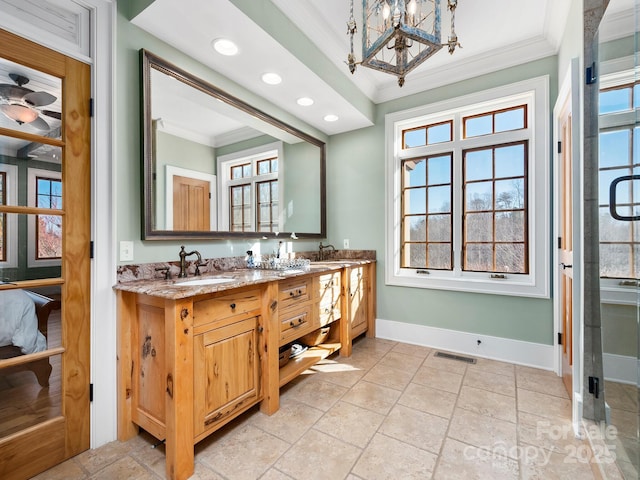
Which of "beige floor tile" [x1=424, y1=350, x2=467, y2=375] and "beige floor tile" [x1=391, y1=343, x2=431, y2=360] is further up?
"beige floor tile" [x1=391, y1=343, x2=431, y2=360]

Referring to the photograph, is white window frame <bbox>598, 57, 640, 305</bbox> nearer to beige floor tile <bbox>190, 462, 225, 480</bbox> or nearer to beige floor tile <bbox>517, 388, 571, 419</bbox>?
beige floor tile <bbox>517, 388, 571, 419</bbox>

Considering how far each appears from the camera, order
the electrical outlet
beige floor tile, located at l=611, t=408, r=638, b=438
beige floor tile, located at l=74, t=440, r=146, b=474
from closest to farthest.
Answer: beige floor tile, located at l=611, t=408, r=638, b=438 → beige floor tile, located at l=74, t=440, r=146, b=474 → the electrical outlet

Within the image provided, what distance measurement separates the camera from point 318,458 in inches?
61.6

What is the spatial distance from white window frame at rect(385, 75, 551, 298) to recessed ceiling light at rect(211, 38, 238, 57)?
1.87m

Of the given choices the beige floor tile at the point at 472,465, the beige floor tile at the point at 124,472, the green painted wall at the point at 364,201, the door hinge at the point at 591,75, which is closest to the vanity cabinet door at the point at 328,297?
the green painted wall at the point at 364,201

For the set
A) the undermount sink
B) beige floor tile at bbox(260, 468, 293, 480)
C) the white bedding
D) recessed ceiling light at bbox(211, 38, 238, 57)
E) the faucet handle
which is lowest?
beige floor tile at bbox(260, 468, 293, 480)

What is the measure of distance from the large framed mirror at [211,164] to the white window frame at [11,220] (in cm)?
56

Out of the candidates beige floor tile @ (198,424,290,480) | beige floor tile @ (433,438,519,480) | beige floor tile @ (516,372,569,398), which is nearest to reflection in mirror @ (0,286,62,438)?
beige floor tile @ (198,424,290,480)

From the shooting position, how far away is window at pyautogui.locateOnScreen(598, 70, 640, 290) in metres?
1.37

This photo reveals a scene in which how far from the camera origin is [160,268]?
1.92 metres

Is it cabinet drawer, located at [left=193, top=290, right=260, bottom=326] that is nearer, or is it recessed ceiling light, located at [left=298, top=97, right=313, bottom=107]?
cabinet drawer, located at [left=193, top=290, right=260, bottom=326]

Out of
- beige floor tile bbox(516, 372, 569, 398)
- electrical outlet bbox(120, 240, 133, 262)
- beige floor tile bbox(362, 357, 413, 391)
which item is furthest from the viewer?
beige floor tile bbox(362, 357, 413, 391)

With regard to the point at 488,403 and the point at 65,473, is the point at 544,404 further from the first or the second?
the point at 65,473

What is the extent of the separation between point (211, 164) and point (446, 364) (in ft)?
8.75
